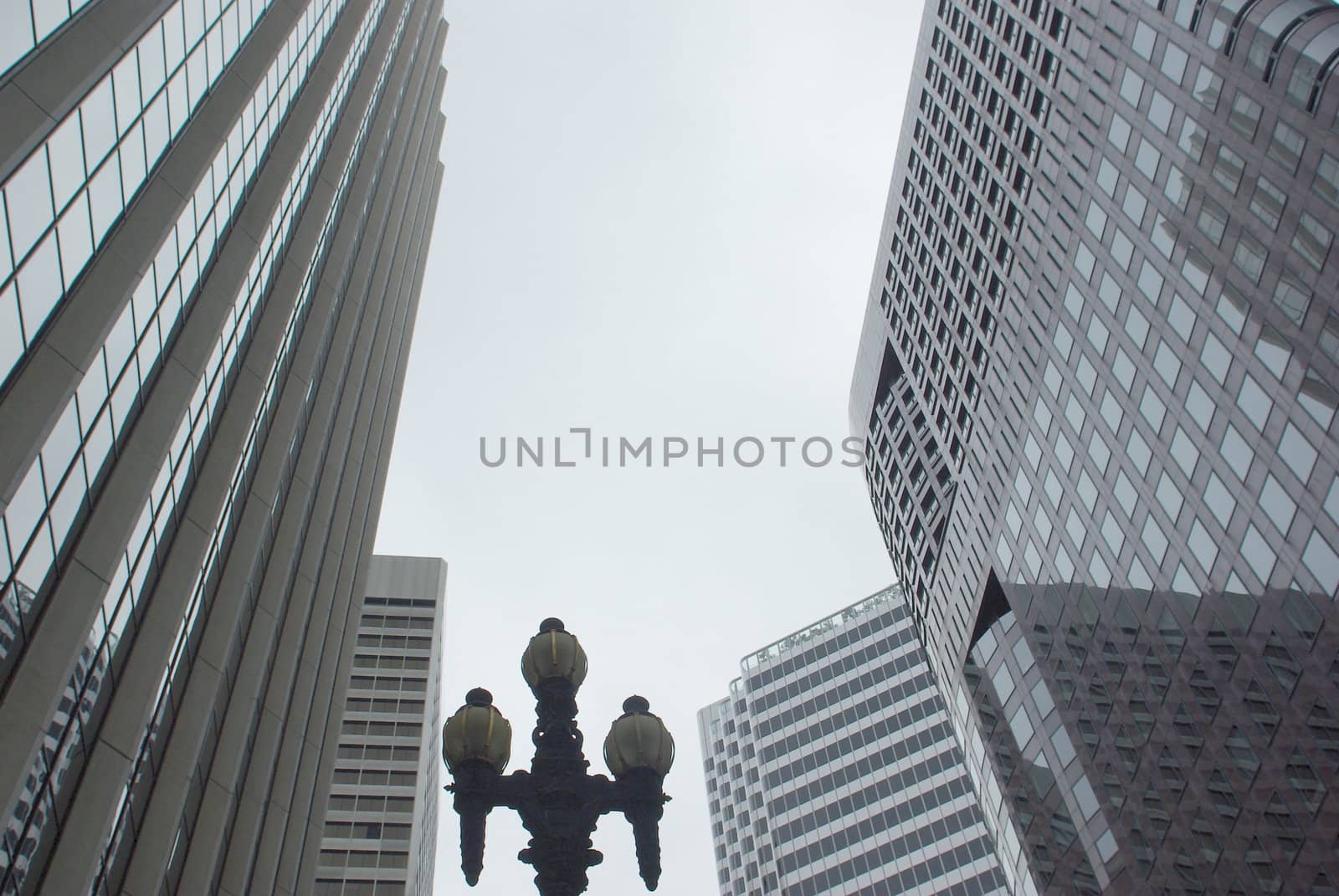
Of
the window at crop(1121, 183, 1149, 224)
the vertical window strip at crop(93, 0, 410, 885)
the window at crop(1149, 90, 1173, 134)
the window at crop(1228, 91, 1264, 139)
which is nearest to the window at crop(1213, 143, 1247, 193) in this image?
the window at crop(1228, 91, 1264, 139)

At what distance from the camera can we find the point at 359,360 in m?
48.9

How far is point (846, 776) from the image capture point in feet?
386

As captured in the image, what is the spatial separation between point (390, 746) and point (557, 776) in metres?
75.0

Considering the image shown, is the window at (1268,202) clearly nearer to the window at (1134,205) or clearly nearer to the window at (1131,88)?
the window at (1134,205)

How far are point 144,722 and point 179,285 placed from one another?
30.5 ft

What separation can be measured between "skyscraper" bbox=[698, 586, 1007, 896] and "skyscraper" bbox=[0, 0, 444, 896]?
7634 centimetres

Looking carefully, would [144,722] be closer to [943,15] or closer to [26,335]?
[26,335]

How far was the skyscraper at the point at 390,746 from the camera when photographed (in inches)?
2874

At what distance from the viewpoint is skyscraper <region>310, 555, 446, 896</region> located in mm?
73000

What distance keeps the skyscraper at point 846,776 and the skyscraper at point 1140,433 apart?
41248mm

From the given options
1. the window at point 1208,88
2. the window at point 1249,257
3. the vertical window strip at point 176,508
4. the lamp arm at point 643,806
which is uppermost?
the window at point 1208,88

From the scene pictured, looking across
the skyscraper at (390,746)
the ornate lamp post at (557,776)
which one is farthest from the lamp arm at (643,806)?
the skyscraper at (390,746)

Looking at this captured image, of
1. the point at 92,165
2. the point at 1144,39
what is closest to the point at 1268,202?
the point at 1144,39

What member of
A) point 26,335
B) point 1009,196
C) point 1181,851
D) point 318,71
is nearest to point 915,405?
point 1009,196
